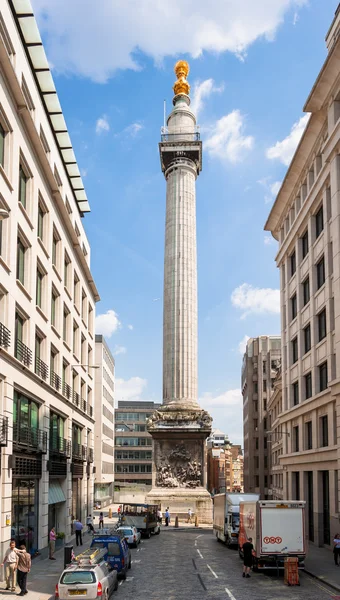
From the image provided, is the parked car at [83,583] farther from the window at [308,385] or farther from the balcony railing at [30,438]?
the window at [308,385]

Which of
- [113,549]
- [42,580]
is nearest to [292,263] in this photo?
[113,549]

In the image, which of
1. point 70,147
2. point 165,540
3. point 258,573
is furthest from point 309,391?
point 70,147

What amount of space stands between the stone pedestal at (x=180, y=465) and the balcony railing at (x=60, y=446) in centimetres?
1759

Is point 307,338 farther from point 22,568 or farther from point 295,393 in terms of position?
point 22,568

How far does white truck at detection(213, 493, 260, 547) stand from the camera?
3972 cm

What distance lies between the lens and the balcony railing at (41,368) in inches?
1343

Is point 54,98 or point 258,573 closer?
point 258,573

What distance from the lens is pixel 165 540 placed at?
4512 centimetres

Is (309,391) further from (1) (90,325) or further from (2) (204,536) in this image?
(1) (90,325)

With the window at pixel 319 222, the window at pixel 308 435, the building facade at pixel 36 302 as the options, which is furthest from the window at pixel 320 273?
the building facade at pixel 36 302

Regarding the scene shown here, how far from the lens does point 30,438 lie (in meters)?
31.4

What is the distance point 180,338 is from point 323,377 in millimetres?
26379

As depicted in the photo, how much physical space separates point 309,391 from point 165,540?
43.6 ft

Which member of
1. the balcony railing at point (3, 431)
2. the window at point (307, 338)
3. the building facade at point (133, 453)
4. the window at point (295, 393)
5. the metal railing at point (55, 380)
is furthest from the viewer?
the building facade at point (133, 453)
